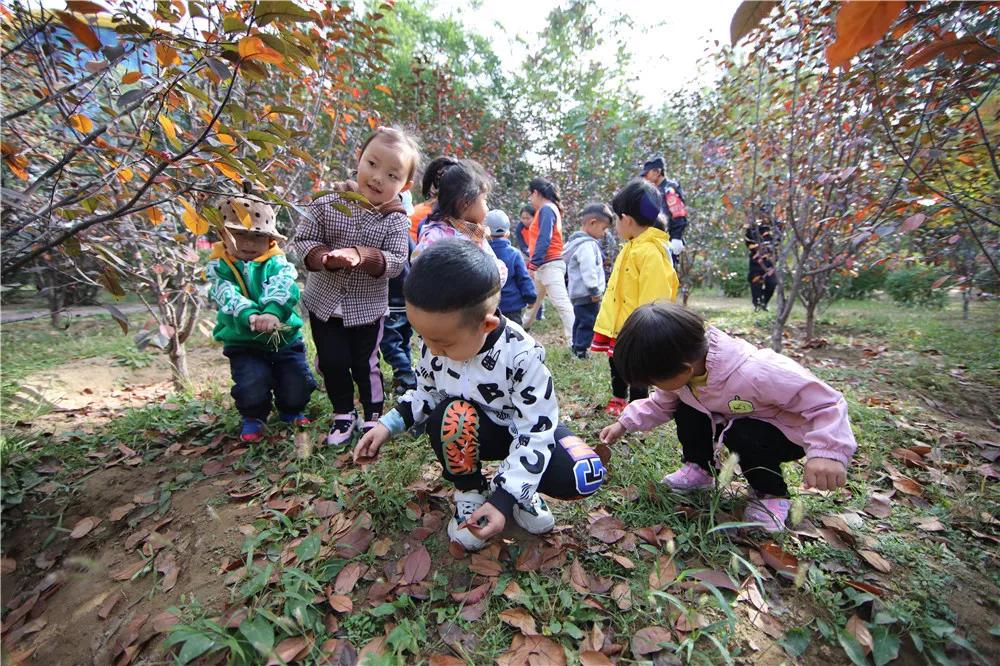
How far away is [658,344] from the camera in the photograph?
1.53 metres

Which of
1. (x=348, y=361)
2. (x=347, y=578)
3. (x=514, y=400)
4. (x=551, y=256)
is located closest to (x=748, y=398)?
(x=514, y=400)

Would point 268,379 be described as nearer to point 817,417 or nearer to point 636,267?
point 636,267

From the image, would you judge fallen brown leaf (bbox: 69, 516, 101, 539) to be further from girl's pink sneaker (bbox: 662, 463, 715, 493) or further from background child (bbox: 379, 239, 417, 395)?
girl's pink sneaker (bbox: 662, 463, 715, 493)

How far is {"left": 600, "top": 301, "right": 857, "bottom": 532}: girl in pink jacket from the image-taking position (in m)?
1.44

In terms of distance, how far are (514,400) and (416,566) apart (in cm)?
66

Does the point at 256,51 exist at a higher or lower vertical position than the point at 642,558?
higher

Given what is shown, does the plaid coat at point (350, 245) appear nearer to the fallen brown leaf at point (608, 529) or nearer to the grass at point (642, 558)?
the grass at point (642, 558)

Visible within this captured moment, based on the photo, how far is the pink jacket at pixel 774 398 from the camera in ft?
4.67

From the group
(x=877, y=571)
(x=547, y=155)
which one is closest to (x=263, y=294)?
(x=877, y=571)

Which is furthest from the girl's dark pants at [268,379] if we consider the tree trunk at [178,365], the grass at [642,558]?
the tree trunk at [178,365]

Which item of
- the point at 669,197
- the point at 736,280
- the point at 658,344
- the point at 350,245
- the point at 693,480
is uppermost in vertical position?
the point at 669,197

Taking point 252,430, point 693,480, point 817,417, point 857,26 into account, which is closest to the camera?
point 857,26

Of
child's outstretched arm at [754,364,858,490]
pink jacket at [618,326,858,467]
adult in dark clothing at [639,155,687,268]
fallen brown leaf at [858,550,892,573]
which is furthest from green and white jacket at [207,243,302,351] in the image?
adult in dark clothing at [639,155,687,268]

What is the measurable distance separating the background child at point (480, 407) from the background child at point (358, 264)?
816mm
